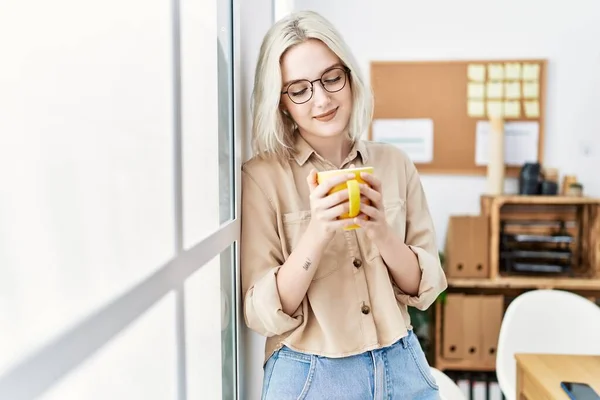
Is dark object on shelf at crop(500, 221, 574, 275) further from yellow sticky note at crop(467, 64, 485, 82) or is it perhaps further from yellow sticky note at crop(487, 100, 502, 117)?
yellow sticky note at crop(467, 64, 485, 82)

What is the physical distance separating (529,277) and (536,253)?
13cm

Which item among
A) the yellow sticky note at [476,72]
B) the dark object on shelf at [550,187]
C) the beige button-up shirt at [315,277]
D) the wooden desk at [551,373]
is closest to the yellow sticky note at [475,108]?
the yellow sticky note at [476,72]

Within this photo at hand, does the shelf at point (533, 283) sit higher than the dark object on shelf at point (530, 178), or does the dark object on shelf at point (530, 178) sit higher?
the dark object on shelf at point (530, 178)

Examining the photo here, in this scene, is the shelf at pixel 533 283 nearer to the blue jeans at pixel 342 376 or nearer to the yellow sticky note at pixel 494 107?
the yellow sticky note at pixel 494 107

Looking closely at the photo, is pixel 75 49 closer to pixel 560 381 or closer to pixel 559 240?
pixel 560 381

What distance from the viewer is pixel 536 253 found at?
9.15 ft

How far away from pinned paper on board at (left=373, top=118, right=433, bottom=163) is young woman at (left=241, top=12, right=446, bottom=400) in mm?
2073

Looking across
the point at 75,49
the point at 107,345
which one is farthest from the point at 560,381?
the point at 75,49

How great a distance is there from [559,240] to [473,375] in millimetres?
839

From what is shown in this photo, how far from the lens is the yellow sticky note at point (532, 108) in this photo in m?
3.02

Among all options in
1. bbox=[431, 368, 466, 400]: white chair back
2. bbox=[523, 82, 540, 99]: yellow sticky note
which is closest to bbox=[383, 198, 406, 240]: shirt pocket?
bbox=[431, 368, 466, 400]: white chair back

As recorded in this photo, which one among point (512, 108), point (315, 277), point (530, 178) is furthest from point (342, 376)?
point (512, 108)

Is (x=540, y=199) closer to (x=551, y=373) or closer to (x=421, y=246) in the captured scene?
(x=551, y=373)

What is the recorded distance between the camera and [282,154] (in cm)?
103
